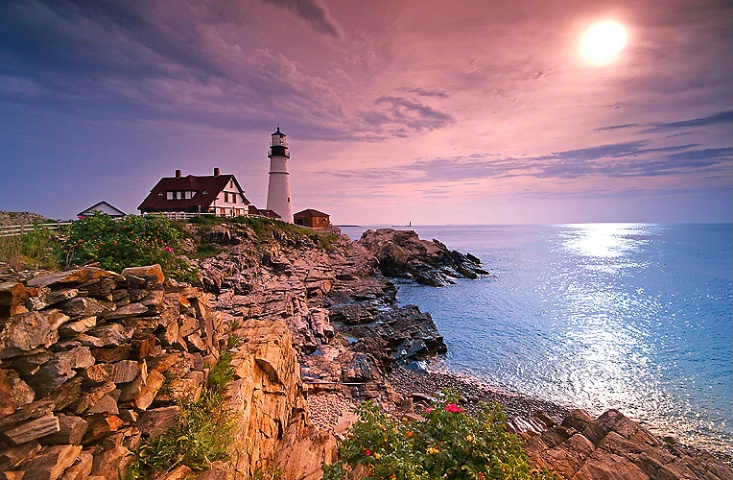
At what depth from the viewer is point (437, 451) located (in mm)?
5441

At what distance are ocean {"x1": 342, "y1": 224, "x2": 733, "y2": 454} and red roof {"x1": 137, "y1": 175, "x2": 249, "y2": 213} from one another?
1088 inches

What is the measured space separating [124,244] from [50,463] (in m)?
6.47

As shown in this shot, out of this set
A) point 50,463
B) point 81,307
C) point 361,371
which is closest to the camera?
point 50,463

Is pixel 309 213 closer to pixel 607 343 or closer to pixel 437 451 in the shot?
pixel 607 343

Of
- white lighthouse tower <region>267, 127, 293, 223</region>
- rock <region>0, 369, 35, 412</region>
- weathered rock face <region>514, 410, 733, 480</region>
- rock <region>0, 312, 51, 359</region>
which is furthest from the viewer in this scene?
white lighthouse tower <region>267, 127, 293, 223</region>

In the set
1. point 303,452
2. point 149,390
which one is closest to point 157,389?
point 149,390

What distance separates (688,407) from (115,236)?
27.9 m

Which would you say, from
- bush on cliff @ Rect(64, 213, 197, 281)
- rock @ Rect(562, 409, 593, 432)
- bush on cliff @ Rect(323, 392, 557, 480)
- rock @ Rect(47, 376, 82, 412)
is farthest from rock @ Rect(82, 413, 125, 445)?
rock @ Rect(562, 409, 593, 432)

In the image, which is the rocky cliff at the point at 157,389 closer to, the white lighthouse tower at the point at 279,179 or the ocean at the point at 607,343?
the ocean at the point at 607,343

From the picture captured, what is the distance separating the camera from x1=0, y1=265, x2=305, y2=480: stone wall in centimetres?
398

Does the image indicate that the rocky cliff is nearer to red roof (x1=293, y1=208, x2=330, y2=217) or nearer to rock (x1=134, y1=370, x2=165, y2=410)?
rock (x1=134, y1=370, x2=165, y2=410)

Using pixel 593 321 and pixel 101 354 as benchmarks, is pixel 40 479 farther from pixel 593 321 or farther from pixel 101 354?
pixel 593 321

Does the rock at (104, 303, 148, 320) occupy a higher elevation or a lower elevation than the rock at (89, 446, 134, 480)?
higher

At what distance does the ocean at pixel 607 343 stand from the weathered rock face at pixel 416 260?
3.74m
